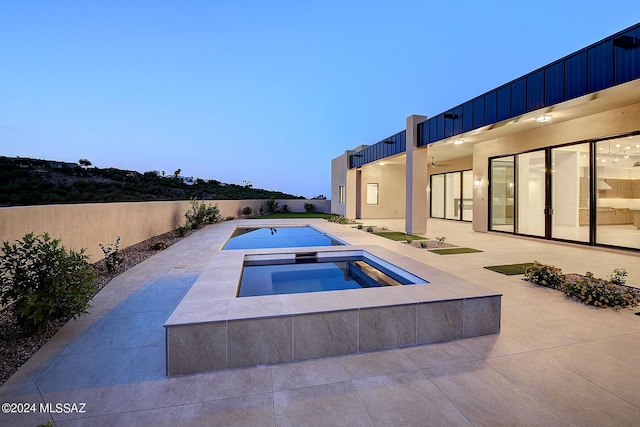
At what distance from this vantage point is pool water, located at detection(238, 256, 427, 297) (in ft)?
14.6

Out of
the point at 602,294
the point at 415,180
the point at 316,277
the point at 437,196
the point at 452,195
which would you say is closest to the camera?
the point at 602,294

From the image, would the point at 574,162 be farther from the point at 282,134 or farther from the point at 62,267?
the point at 282,134

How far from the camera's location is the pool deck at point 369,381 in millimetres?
2014

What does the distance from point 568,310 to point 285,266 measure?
4316 millimetres

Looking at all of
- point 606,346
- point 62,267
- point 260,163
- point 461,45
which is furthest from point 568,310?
point 461,45

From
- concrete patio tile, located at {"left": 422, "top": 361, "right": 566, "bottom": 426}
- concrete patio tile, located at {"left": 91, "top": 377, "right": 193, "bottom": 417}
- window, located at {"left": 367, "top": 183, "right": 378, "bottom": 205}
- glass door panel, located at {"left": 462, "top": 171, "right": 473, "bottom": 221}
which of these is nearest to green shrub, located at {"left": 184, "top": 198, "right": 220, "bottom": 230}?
window, located at {"left": 367, "top": 183, "right": 378, "bottom": 205}

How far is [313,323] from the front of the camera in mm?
2779

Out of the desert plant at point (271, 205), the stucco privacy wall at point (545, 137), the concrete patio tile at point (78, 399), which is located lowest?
the concrete patio tile at point (78, 399)

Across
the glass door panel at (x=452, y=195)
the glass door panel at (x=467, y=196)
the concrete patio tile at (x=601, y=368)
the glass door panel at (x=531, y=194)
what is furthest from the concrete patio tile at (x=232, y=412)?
the glass door panel at (x=452, y=195)

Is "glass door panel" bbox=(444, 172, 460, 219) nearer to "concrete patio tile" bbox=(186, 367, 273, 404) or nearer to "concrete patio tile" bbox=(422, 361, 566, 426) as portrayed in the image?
"concrete patio tile" bbox=(422, 361, 566, 426)

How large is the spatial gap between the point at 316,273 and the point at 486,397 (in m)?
3.52

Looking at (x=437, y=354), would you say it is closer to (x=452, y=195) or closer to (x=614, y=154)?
(x=614, y=154)

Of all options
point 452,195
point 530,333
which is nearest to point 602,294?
point 530,333

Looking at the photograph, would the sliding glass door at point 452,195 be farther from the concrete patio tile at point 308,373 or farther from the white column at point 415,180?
the concrete patio tile at point 308,373
